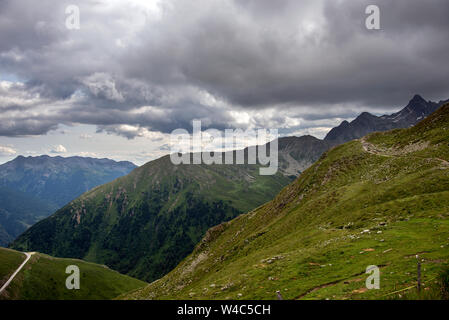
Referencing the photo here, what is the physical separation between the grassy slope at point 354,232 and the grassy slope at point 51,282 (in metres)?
120

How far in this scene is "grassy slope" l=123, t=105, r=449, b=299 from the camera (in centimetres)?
2389

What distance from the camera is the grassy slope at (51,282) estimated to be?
465 feet

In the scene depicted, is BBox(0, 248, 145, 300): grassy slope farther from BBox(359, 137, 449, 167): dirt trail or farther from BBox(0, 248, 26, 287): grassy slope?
BBox(359, 137, 449, 167): dirt trail

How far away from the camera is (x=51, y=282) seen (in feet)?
520

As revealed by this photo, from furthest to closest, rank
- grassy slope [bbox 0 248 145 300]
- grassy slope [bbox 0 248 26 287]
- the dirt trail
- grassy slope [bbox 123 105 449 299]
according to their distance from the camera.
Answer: grassy slope [bbox 0 248 26 287] → grassy slope [bbox 0 248 145 300] → the dirt trail → grassy slope [bbox 123 105 449 299]

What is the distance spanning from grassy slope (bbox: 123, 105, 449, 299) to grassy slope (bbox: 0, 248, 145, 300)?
392 feet

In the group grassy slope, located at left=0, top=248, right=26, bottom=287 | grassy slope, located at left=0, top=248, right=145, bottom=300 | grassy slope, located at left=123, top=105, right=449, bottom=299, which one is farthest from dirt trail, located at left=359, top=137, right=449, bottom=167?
grassy slope, located at left=0, top=248, right=26, bottom=287

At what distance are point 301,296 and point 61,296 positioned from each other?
182155 millimetres

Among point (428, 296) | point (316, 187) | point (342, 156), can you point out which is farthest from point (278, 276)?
point (342, 156)

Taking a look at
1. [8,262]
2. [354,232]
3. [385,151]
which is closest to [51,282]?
[8,262]

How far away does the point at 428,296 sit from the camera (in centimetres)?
1091
